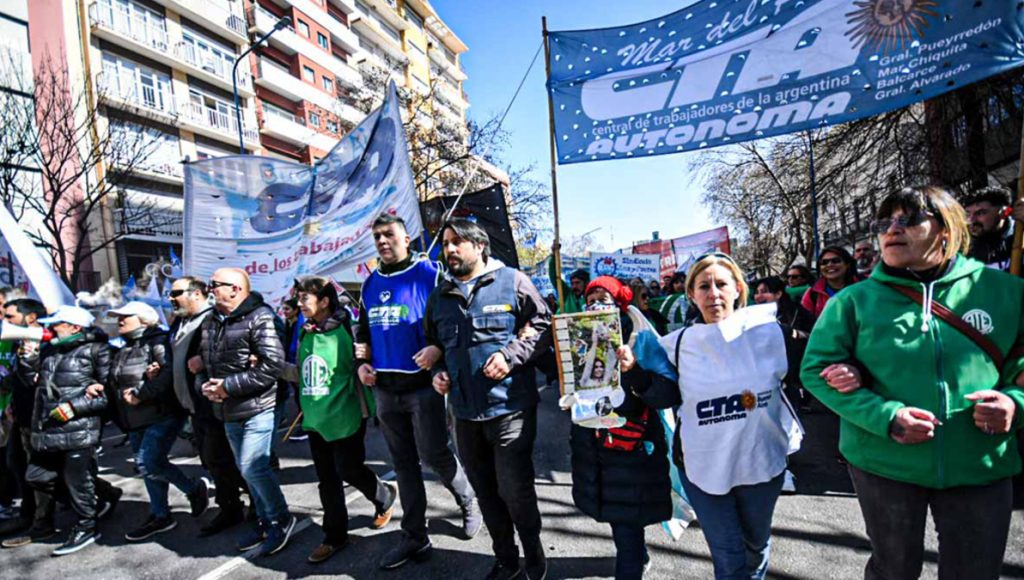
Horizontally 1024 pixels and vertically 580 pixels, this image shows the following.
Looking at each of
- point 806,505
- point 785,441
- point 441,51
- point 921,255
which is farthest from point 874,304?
point 441,51

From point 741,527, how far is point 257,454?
9.81 ft

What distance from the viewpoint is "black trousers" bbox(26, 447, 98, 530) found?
3.89m

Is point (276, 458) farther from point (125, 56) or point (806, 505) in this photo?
point (125, 56)

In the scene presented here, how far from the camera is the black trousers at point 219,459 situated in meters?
3.79

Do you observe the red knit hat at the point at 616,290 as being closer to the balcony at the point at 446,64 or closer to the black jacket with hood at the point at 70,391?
the black jacket with hood at the point at 70,391

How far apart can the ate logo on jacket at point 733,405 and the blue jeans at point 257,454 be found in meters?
2.87

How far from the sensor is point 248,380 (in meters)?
3.30

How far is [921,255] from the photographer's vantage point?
5.72ft

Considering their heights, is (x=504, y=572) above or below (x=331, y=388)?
below

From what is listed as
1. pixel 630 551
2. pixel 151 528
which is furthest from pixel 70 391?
pixel 630 551

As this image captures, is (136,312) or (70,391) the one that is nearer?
(70,391)

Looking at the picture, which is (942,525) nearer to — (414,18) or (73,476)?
(73,476)

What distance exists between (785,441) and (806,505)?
6.22ft

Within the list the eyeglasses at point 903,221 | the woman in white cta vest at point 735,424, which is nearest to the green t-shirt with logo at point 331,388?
the woman in white cta vest at point 735,424
